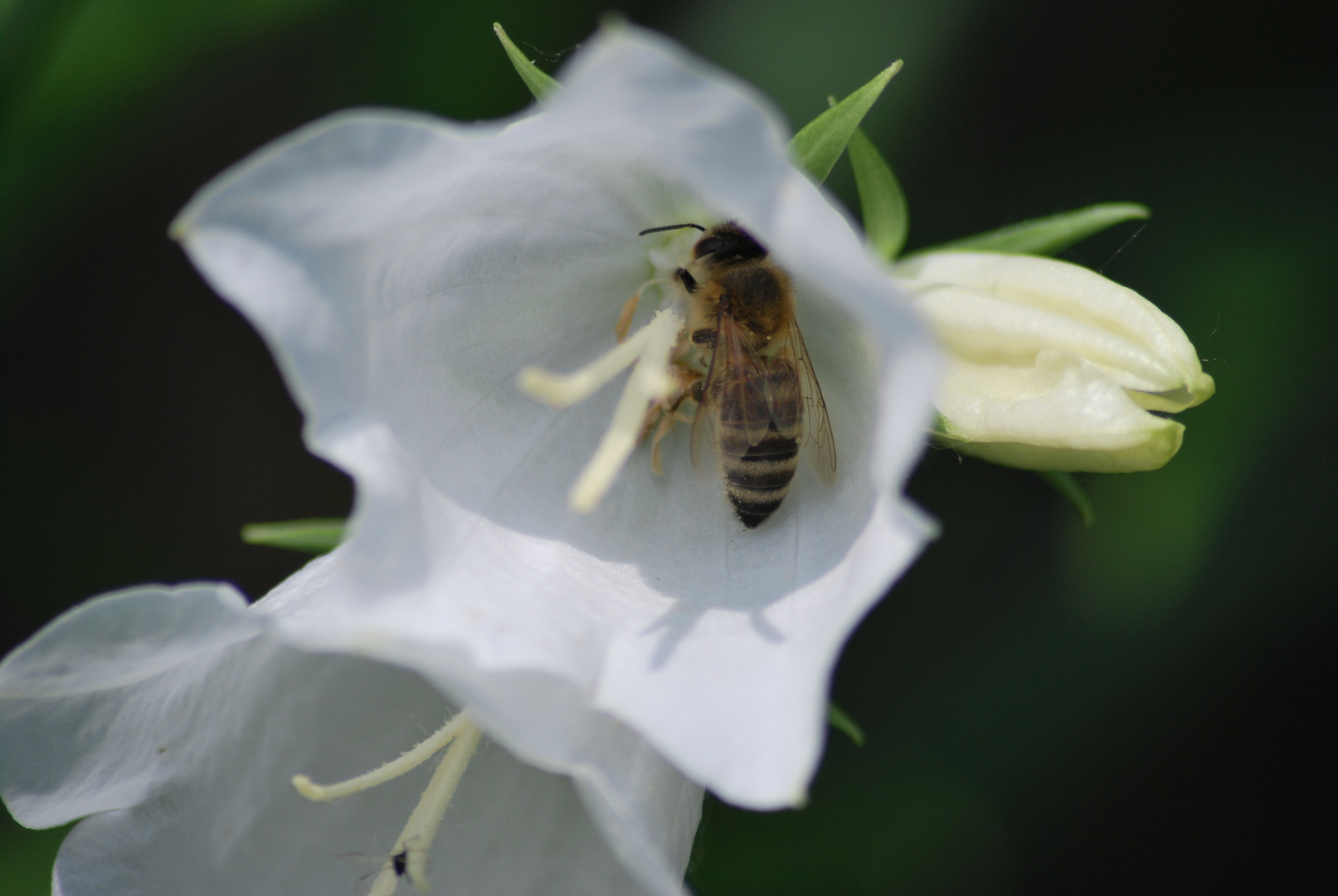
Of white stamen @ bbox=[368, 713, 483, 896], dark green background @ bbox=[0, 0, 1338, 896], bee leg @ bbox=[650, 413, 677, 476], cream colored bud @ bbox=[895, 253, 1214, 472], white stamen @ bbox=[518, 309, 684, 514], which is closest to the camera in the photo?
white stamen @ bbox=[518, 309, 684, 514]

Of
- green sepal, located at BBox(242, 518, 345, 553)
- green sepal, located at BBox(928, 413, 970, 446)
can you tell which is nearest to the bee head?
green sepal, located at BBox(928, 413, 970, 446)

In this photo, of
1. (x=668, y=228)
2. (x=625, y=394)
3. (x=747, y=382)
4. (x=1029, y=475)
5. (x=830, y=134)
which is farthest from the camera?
(x=1029, y=475)

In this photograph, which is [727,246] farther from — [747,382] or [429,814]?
[429,814]

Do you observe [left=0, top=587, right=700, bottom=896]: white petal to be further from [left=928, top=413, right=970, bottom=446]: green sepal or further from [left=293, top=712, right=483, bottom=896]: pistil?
[left=928, top=413, right=970, bottom=446]: green sepal

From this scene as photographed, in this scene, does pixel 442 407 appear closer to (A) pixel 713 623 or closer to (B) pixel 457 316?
(B) pixel 457 316

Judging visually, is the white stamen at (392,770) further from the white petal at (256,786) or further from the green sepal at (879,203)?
the green sepal at (879,203)

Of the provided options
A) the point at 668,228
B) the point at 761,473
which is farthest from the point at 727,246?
the point at 761,473

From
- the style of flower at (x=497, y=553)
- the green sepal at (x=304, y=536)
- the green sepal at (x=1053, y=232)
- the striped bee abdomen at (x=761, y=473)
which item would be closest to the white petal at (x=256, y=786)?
the style of flower at (x=497, y=553)
